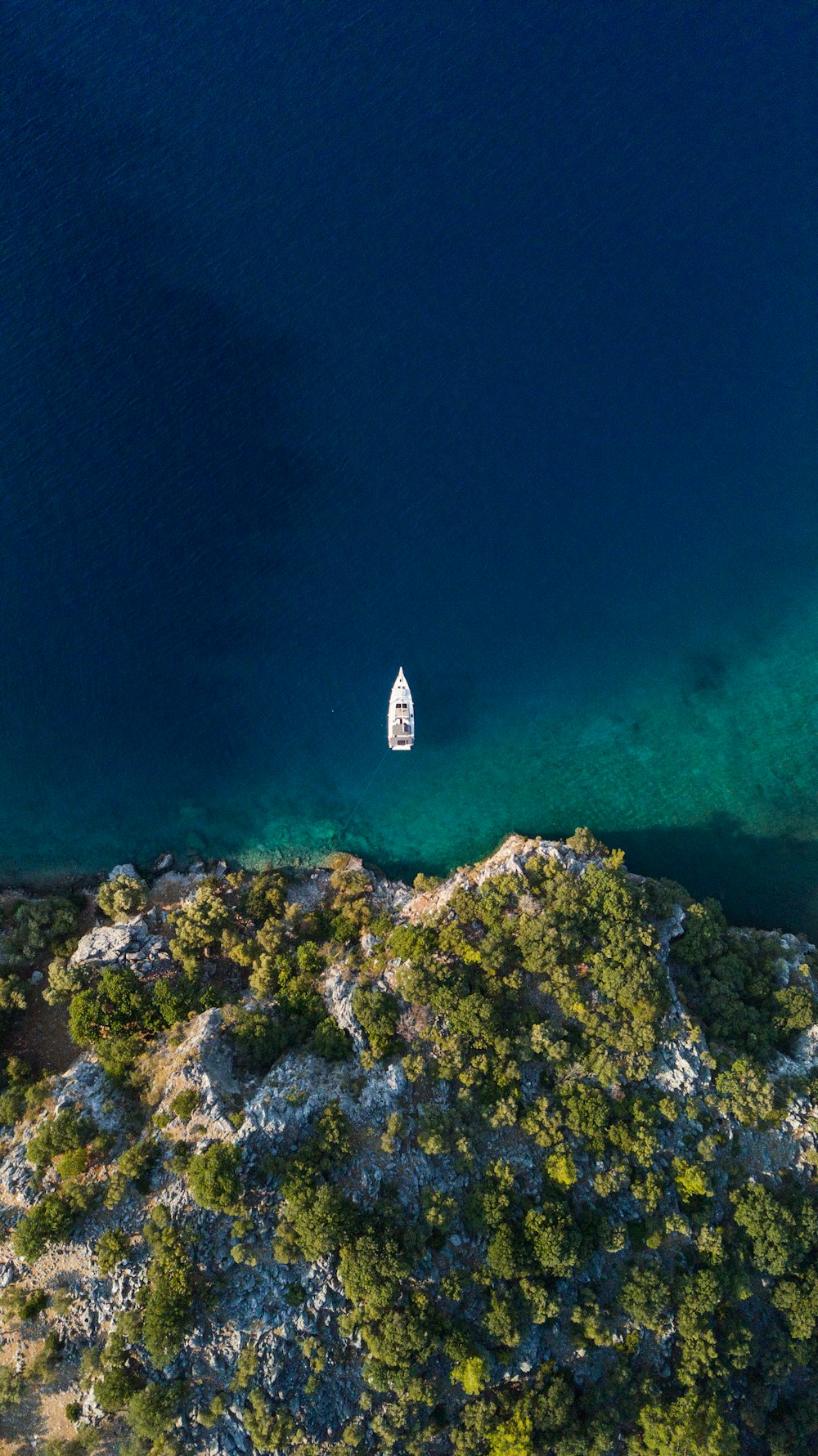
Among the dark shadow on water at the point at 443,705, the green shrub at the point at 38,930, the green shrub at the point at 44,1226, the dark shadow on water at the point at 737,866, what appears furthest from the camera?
the dark shadow on water at the point at 443,705

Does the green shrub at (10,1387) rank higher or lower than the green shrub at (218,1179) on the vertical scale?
lower

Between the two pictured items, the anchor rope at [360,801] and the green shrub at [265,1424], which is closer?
the green shrub at [265,1424]

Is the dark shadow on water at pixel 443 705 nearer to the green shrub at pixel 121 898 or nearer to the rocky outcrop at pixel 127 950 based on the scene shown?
the green shrub at pixel 121 898

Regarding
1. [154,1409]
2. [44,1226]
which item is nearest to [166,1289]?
[154,1409]

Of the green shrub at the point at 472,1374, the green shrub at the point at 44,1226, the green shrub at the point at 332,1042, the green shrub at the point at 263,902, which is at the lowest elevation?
the green shrub at the point at 472,1374

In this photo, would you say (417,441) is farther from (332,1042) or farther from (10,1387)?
(10,1387)

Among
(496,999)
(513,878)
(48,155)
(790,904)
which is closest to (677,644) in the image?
(790,904)

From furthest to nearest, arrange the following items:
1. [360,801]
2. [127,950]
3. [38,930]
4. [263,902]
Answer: [360,801] → [263,902] → [38,930] → [127,950]

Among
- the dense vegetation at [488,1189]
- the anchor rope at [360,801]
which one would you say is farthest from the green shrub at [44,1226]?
the anchor rope at [360,801]

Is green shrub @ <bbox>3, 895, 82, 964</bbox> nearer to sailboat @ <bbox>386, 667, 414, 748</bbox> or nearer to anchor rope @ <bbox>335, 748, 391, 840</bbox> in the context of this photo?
anchor rope @ <bbox>335, 748, 391, 840</bbox>
